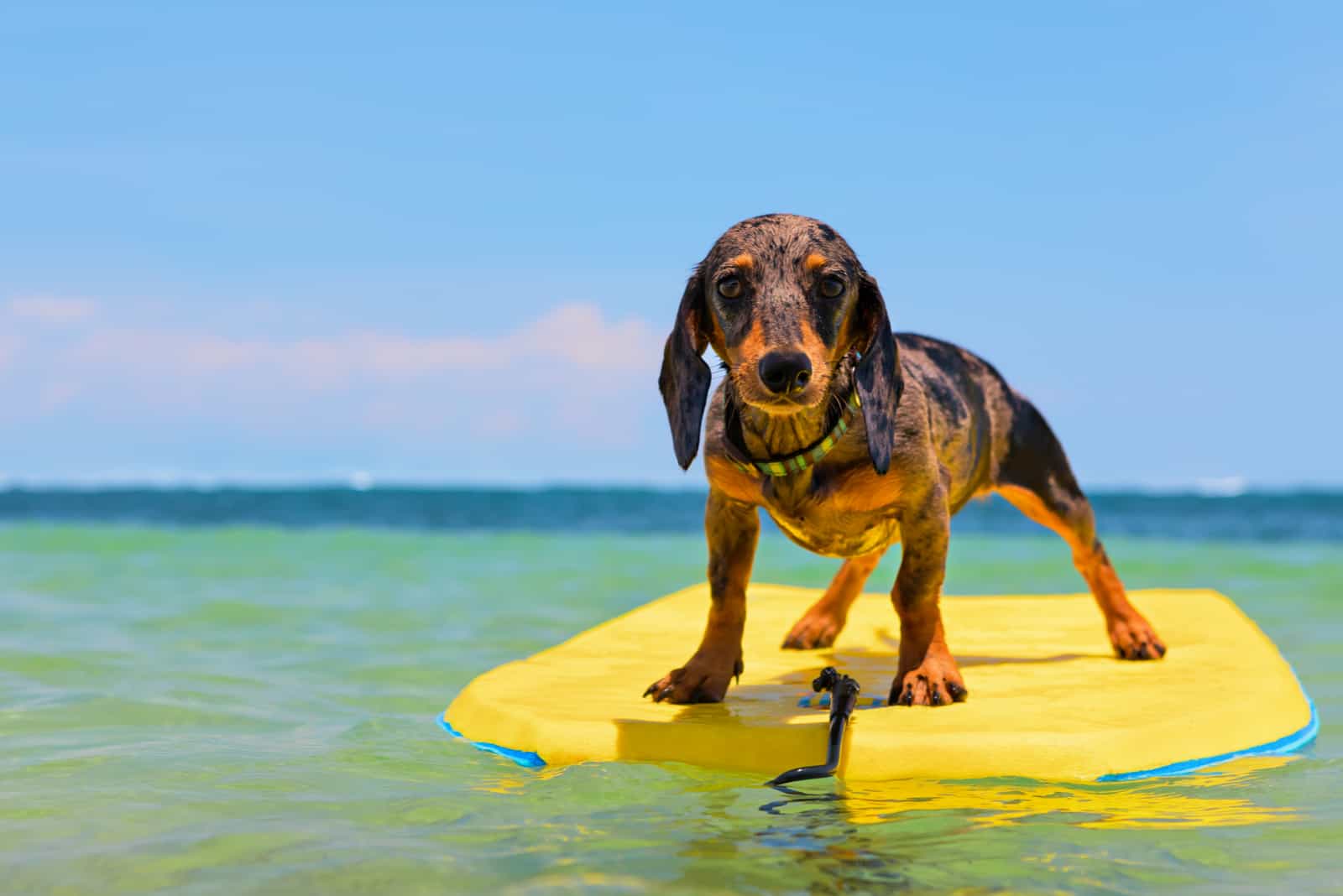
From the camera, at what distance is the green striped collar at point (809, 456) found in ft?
11.4

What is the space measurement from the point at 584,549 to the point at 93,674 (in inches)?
468

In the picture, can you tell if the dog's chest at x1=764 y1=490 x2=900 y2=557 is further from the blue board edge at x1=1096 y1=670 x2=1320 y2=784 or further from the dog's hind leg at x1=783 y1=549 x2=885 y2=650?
the dog's hind leg at x1=783 y1=549 x2=885 y2=650

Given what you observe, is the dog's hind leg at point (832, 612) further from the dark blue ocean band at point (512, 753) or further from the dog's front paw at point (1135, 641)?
the dark blue ocean band at point (512, 753)

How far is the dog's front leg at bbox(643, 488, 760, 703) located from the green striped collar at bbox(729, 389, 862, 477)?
0.24m

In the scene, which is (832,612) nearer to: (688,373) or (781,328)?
(688,373)

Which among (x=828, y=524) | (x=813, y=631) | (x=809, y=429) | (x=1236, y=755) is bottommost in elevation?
(x=1236, y=755)

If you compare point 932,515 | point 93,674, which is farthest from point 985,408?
point 93,674

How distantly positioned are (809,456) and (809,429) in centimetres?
8

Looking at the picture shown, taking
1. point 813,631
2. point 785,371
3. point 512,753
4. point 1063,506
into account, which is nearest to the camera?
point 785,371

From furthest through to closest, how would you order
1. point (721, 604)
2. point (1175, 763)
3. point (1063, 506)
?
point (1063, 506), point (721, 604), point (1175, 763)

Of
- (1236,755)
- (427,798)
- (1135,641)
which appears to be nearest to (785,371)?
(427,798)

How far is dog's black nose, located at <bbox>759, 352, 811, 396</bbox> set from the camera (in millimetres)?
2955

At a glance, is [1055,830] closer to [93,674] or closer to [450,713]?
[450,713]

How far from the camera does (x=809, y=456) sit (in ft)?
11.5
